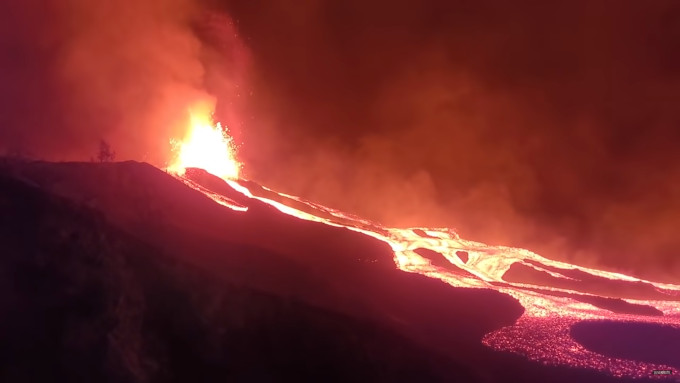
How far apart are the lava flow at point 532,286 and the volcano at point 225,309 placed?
6.7 inches

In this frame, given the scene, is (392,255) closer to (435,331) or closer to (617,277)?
(435,331)

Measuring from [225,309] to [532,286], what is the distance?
21.7m

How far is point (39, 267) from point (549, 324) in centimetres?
2193

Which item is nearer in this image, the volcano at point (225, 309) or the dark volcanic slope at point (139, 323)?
the dark volcanic slope at point (139, 323)

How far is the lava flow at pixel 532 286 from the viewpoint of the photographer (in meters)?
24.0

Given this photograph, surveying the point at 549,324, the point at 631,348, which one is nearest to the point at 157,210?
the point at 549,324

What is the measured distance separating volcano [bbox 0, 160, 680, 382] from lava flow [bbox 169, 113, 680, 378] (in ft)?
0.56

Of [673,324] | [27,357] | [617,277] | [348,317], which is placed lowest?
[27,357]

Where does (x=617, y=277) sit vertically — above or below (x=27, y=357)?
above

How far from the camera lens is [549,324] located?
2658 cm

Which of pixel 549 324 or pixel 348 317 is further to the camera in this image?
pixel 549 324

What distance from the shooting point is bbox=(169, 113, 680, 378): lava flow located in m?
24.0

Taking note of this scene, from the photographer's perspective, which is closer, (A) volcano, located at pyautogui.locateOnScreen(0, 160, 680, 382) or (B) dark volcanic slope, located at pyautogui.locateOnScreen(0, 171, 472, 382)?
(B) dark volcanic slope, located at pyautogui.locateOnScreen(0, 171, 472, 382)

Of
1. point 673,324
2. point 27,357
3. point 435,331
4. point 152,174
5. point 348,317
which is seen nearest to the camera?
point 27,357
